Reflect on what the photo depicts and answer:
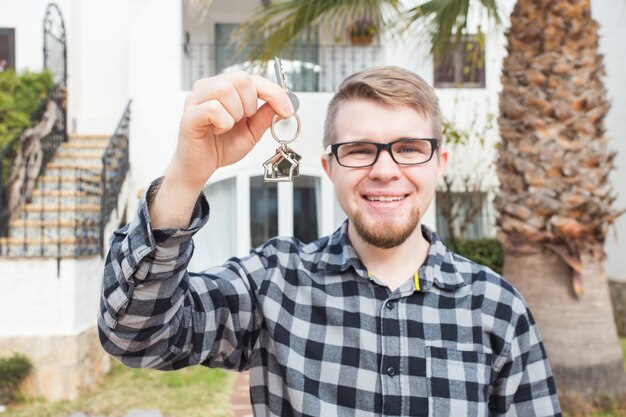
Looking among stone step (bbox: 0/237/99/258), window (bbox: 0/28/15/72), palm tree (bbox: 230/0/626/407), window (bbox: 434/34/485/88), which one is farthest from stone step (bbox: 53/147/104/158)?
palm tree (bbox: 230/0/626/407)

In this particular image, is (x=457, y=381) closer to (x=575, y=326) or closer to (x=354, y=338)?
(x=354, y=338)

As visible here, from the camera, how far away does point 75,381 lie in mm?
5359

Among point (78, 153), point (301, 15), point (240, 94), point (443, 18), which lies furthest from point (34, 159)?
point (240, 94)

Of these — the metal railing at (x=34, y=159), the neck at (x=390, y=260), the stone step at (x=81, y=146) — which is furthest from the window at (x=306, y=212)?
the neck at (x=390, y=260)

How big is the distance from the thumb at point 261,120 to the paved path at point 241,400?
155 inches

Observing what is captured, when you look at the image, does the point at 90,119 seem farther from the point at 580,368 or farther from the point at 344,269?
the point at 344,269

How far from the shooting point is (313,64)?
9.54 meters

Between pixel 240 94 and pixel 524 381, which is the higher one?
pixel 240 94

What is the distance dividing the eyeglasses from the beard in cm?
13

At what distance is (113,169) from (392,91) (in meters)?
6.40

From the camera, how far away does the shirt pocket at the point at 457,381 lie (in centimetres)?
148

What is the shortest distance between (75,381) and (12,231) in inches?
81.6

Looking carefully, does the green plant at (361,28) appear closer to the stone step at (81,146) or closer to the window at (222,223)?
the window at (222,223)

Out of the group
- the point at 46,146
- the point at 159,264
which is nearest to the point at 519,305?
the point at 159,264
